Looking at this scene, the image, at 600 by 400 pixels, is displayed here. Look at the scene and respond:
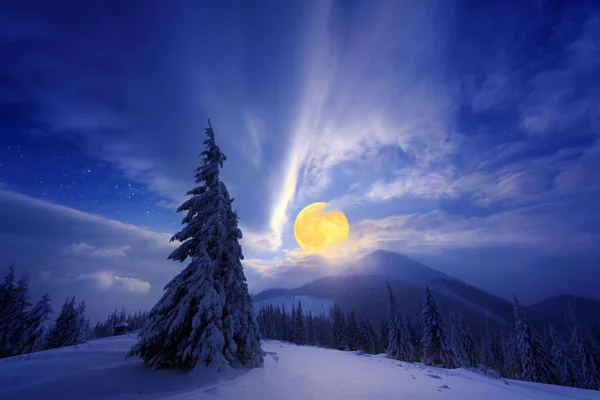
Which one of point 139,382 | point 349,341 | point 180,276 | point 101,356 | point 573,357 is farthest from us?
point 349,341

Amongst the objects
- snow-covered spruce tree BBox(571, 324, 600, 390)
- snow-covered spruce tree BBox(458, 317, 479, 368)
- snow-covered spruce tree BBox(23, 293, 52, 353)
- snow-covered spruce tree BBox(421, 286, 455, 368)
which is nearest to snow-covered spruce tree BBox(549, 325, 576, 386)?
snow-covered spruce tree BBox(571, 324, 600, 390)

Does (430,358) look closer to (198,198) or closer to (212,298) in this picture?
(212,298)

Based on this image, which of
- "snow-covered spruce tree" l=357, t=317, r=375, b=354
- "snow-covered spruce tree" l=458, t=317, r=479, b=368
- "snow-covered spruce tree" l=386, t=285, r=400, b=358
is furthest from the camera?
"snow-covered spruce tree" l=357, t=317, r=375, b=354

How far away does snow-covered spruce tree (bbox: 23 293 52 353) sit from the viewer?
124 feet

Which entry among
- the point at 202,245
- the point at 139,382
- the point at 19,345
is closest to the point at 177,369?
the point at 139,382

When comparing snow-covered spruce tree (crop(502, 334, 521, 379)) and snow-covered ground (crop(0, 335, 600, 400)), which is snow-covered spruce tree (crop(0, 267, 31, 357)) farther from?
snow-covered spruce tree (crop(502, 334, 521, 379))

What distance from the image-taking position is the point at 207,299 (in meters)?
11.9

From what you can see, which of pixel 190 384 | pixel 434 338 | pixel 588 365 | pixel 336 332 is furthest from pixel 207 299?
pixel 336 332

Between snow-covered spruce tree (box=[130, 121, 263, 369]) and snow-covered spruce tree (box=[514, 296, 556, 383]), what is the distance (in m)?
46.2

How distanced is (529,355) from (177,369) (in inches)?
2038

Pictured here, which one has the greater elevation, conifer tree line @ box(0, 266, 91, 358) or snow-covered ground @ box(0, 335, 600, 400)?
conifer tree line @ box(0, 266, 91, 358)

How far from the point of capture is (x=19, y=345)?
119 ft

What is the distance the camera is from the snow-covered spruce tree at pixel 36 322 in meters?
37.7

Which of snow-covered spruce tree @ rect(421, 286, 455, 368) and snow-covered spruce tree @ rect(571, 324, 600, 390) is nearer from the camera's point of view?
snow-covered spruce tree @ rect(421, 286, 455, 368)
